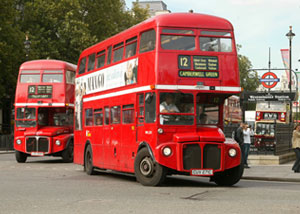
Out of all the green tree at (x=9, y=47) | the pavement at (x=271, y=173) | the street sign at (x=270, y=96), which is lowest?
the pavement at (x=271, y=173)

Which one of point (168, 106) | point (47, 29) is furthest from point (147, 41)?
point (47, 29)

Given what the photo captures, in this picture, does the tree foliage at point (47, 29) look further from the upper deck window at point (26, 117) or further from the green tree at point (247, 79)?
the green tree at point (247, 79)

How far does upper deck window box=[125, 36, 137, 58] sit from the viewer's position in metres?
16.2

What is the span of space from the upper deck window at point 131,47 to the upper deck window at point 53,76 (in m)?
10.0

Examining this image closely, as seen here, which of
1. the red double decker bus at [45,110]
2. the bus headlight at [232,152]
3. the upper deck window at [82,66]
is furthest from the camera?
the red double decker bus at [45,110]

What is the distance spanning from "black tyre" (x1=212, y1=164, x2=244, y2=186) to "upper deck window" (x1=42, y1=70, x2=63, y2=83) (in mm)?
12299

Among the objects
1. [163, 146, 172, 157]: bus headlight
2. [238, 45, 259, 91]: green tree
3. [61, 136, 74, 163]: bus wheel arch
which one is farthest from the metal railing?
[238, 45, 259, 91]: green tree

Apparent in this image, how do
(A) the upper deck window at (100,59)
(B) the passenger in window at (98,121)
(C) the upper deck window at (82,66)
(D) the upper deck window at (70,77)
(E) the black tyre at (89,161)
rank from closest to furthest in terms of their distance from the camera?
(A) the upper deck window at (100,59), (B) the passenger in window at (98,121), (E) the black tyre at (89,161), (C) the upper deck window at (82,66), (D) the upper deck window at (70,77)

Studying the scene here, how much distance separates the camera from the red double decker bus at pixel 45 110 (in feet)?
85.5

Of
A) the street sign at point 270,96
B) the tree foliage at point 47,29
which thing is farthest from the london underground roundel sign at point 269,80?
the tree foliage at point 47,29

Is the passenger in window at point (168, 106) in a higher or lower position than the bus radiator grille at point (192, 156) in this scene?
higher

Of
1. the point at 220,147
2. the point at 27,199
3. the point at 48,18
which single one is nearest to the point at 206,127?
the point at 220,147

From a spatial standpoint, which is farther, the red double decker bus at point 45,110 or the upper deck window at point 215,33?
the red double decker bus at point 45,110

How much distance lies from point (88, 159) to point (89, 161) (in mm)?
156
